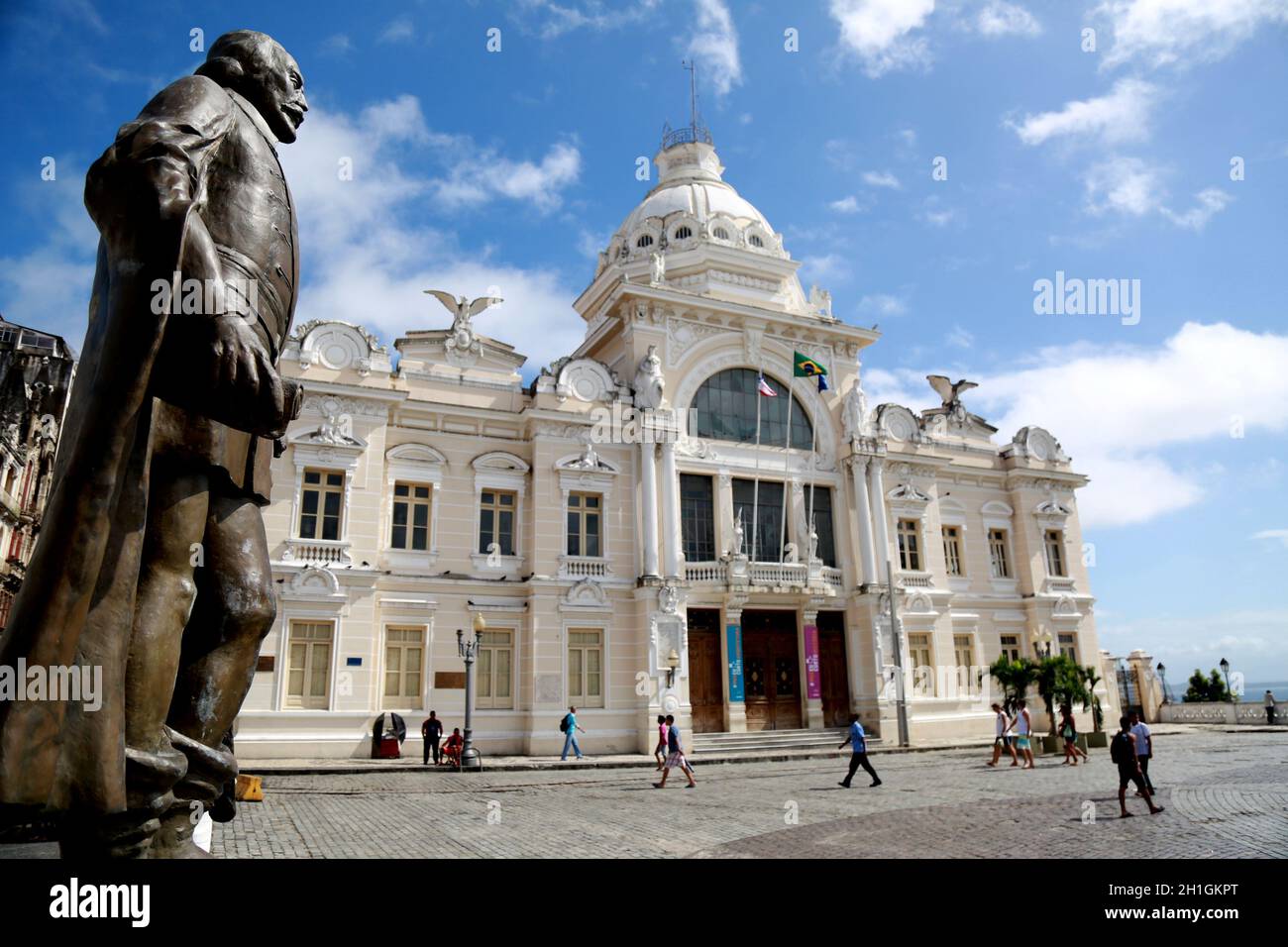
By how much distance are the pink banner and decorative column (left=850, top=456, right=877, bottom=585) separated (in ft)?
→ 7.90

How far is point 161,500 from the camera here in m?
2.74

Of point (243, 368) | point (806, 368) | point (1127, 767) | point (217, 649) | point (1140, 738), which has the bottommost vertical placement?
point (1127, 767)

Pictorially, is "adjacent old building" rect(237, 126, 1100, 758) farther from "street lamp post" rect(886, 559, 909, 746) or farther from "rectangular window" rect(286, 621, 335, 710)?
"street lamp post" rect(886, 559, 909, 746)

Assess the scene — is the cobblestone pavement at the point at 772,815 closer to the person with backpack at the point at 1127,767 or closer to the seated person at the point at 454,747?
the person with backpack at the point at 1127,767

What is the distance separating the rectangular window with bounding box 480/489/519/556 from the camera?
23047 millimetres

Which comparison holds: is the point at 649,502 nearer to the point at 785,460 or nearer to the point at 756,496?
the point at 756,496

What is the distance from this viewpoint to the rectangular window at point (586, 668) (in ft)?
74.1

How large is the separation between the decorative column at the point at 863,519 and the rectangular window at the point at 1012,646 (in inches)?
282

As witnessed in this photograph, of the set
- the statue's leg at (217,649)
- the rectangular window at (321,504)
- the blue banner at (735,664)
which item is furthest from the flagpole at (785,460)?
the statue's leg at (217,649)

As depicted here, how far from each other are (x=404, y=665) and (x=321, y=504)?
4.72 metres

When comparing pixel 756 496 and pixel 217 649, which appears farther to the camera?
pixel 756 496

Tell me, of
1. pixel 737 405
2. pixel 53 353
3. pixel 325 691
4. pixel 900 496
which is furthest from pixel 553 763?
pixel 53 353

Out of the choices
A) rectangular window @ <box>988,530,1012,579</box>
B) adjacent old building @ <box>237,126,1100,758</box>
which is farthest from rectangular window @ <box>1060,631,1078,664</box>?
rectangular window @ <box>988,530,1012,579</box>

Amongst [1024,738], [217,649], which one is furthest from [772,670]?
[217,649]
